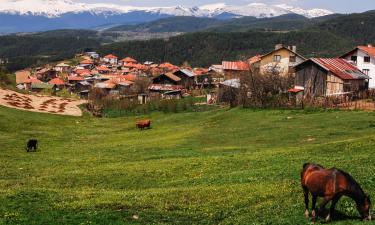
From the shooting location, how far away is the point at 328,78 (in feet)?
246

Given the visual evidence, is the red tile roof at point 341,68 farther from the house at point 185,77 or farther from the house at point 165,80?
the house at point 185,77

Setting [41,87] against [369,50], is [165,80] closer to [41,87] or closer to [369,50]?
[41,87]

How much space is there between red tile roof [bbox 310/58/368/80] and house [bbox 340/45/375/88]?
3.49 m

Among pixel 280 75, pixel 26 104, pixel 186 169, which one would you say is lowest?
pixel 186 169

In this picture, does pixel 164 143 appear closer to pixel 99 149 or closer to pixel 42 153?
pixel 99 149

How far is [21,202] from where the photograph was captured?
2127 centimetres

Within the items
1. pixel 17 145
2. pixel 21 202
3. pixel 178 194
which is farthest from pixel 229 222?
pixel 17 145

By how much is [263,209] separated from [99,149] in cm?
2764

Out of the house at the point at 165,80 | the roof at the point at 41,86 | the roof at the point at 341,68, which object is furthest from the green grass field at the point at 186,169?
the roof at the point at 41,86

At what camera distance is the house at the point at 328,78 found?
73812 millimetres

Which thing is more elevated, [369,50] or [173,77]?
[369,50]

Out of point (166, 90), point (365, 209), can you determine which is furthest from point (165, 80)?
point (365, 209)

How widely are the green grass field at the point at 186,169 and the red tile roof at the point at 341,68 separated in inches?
856

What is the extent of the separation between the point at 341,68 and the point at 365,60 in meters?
8.50
